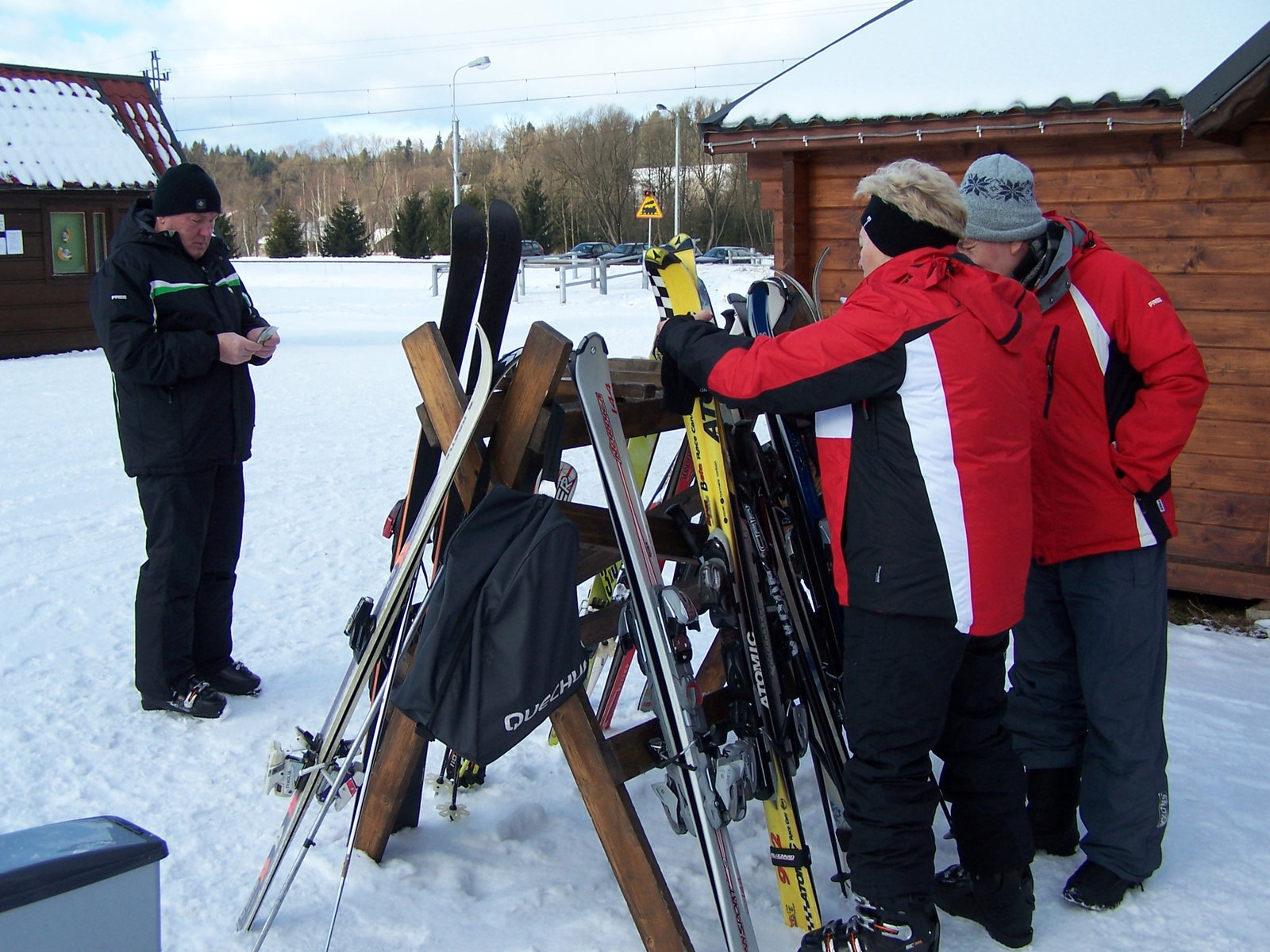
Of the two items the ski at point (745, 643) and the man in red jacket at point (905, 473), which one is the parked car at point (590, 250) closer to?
the ski at point (745, 643)

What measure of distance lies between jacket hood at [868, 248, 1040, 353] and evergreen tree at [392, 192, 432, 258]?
147ft

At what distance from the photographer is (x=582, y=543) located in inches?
104

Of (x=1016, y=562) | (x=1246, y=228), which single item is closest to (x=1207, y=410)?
(x=1246, y=228)

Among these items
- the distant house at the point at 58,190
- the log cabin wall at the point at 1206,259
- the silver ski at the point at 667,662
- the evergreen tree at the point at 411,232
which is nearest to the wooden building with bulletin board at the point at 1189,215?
the log cabin wall at the point at 1206,259

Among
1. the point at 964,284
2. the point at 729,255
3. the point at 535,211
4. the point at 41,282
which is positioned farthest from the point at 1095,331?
the point at 535,211

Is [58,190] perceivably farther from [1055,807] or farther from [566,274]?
[566,274]

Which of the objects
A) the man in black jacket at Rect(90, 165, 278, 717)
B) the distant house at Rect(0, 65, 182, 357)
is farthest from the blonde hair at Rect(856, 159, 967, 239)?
the distant house at Rect(0, 65, 182, 357)

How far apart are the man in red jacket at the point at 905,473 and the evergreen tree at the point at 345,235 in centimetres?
4760

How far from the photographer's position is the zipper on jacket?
252 centimetres

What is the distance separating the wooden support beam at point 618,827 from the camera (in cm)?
218

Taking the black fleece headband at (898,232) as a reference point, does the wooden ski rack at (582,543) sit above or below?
below

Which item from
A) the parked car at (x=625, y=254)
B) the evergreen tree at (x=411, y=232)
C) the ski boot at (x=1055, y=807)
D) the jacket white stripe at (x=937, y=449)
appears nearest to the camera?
the jacket white stripe at (x=937, y=449)

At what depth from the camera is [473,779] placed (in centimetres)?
297

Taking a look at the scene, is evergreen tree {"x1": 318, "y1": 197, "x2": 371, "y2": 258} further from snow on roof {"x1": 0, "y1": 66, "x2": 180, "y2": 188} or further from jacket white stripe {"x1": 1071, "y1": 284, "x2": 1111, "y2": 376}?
jacket white stripe {"x1": 1071, "y1": 284, "x2": 1111, "y2": 376}
